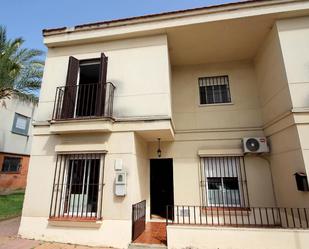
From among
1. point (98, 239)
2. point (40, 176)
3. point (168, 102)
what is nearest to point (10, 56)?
point (40, 176)

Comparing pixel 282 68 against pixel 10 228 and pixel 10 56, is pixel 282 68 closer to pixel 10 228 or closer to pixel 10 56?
pixel 10 228

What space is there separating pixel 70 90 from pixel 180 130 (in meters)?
4.79

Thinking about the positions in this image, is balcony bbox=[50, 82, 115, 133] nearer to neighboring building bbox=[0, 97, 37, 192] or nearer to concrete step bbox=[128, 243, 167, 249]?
concrete step bbox=[128, 243, 167, 249]

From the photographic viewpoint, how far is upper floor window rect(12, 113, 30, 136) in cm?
1744

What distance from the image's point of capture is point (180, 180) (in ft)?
27.1

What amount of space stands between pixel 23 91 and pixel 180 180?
11214mm

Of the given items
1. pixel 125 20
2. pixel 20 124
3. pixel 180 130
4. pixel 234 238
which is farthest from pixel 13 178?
pixel 234 238

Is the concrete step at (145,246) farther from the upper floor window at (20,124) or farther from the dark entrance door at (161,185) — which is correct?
the upper floor window at (20,124)

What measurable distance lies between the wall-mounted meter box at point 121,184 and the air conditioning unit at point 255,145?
4859 mm

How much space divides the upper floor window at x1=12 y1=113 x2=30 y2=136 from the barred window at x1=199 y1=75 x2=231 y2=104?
16.7 m

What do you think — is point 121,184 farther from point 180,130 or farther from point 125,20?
point 125,20

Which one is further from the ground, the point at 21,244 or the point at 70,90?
the point at 70,90

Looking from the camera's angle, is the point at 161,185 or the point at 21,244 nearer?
the point at 21,244

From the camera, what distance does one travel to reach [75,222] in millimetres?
6070
